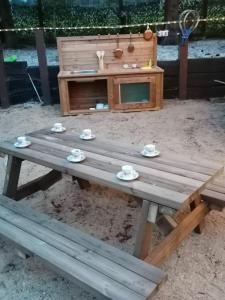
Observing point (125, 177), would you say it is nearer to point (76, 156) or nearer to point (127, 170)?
point (127, 170)

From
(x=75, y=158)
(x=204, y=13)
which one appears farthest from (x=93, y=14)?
(x=75, y=158)

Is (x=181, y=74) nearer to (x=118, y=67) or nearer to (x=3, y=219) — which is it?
(x=118, y=67)

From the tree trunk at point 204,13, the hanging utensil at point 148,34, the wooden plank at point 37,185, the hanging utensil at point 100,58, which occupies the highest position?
the tree trunk at point 204,13

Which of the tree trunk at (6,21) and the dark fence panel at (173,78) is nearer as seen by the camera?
the dark fence panel at (173,78)

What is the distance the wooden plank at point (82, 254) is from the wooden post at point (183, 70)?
3397mm

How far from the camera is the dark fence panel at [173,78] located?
14.6ft

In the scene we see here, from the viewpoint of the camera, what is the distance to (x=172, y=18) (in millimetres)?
6781

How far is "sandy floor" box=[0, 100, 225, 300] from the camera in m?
1.56

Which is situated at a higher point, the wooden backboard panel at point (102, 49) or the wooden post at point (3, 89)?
the wooden backboard panel at point (102, 49)

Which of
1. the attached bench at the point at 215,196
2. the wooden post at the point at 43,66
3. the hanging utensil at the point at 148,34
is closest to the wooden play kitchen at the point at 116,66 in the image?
the hanging utensil at the point at 148,34

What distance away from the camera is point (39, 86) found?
4684mm

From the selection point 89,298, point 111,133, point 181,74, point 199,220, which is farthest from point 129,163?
point 181,74

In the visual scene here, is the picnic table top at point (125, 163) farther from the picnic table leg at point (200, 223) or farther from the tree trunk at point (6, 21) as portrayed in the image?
the tree trunk at point (6, 21)

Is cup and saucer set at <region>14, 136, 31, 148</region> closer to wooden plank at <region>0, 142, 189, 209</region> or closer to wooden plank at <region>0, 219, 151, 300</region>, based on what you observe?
wooden plank at <region>0, 142, 189, 209</region>
